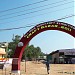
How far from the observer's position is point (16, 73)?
28312 mm

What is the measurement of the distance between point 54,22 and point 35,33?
2557mm

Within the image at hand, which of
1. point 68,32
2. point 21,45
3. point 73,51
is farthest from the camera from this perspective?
point 73,51

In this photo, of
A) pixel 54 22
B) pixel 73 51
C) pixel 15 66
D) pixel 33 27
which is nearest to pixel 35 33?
pixel 33 27

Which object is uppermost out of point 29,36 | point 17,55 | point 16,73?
point 29,36

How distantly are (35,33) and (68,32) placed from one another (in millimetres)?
3834

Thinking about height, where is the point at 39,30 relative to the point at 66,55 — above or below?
above

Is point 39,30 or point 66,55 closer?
point 39,30

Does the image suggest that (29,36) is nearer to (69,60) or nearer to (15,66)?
(15,66)

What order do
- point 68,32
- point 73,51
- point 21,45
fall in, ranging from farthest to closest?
point 73,51 → point 21,45 → point 68,32

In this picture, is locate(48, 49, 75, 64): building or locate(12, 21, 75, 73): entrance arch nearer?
locate(12, 21, 75, 73): entrance arch

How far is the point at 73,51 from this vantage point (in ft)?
263

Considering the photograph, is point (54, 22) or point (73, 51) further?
point (73, 51)

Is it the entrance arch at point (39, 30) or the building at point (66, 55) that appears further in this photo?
the building at point (66, 55)

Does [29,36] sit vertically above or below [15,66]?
above
